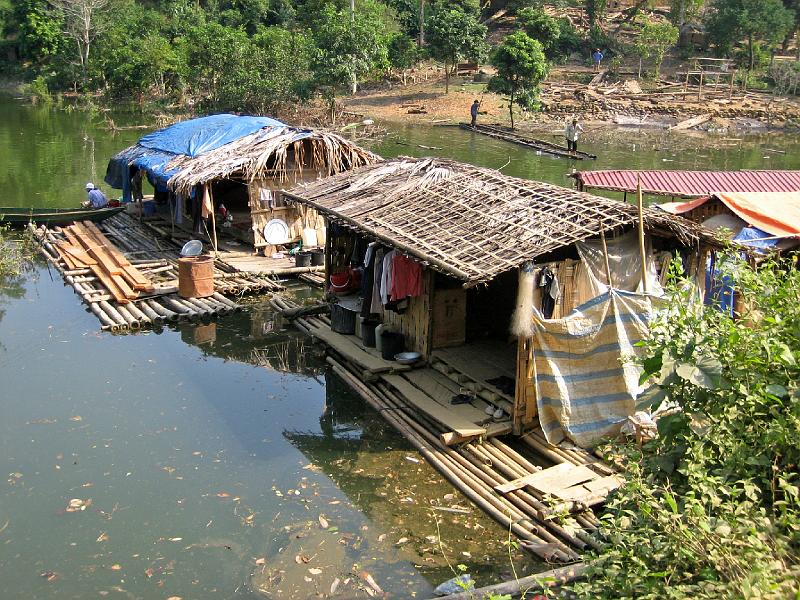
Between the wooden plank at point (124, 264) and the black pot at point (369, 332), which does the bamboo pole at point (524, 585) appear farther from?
the wooden plank at point (124, 264)

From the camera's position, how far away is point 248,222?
18.0 m

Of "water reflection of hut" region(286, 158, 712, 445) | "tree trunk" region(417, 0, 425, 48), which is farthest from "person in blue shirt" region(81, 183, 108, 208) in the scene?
"tree trunk" region(417, 0, 425, 48)

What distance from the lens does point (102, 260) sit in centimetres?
1527

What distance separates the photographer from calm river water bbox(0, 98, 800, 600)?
275 inches

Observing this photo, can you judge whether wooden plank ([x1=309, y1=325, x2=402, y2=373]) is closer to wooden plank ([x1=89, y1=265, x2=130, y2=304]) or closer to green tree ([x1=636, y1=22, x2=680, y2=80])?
wooden plank ([x1=89, y1=265, x2=130, y2=304])

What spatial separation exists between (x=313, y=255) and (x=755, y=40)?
117 ft

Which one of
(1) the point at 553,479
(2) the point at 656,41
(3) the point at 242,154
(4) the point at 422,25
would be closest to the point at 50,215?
(3) the point at 242,154

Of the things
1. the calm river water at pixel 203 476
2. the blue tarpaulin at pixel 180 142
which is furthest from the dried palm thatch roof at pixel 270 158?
the calm river water at pixel 203 476

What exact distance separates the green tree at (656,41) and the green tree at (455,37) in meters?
8.06

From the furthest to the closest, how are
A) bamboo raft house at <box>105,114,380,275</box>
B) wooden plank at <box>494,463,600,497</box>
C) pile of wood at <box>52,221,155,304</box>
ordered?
bamboo raft house at <box>105,114,380,275</box>, pile of wood at <box>52,221,155,304</box>, wooden plank at <box>494,463,600,497</box>

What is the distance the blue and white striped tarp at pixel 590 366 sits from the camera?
27.8 feet

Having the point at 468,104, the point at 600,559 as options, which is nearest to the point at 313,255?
the point at 600,559

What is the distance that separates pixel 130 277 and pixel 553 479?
30.4 ft

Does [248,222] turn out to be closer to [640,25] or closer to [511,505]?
[511,505]
